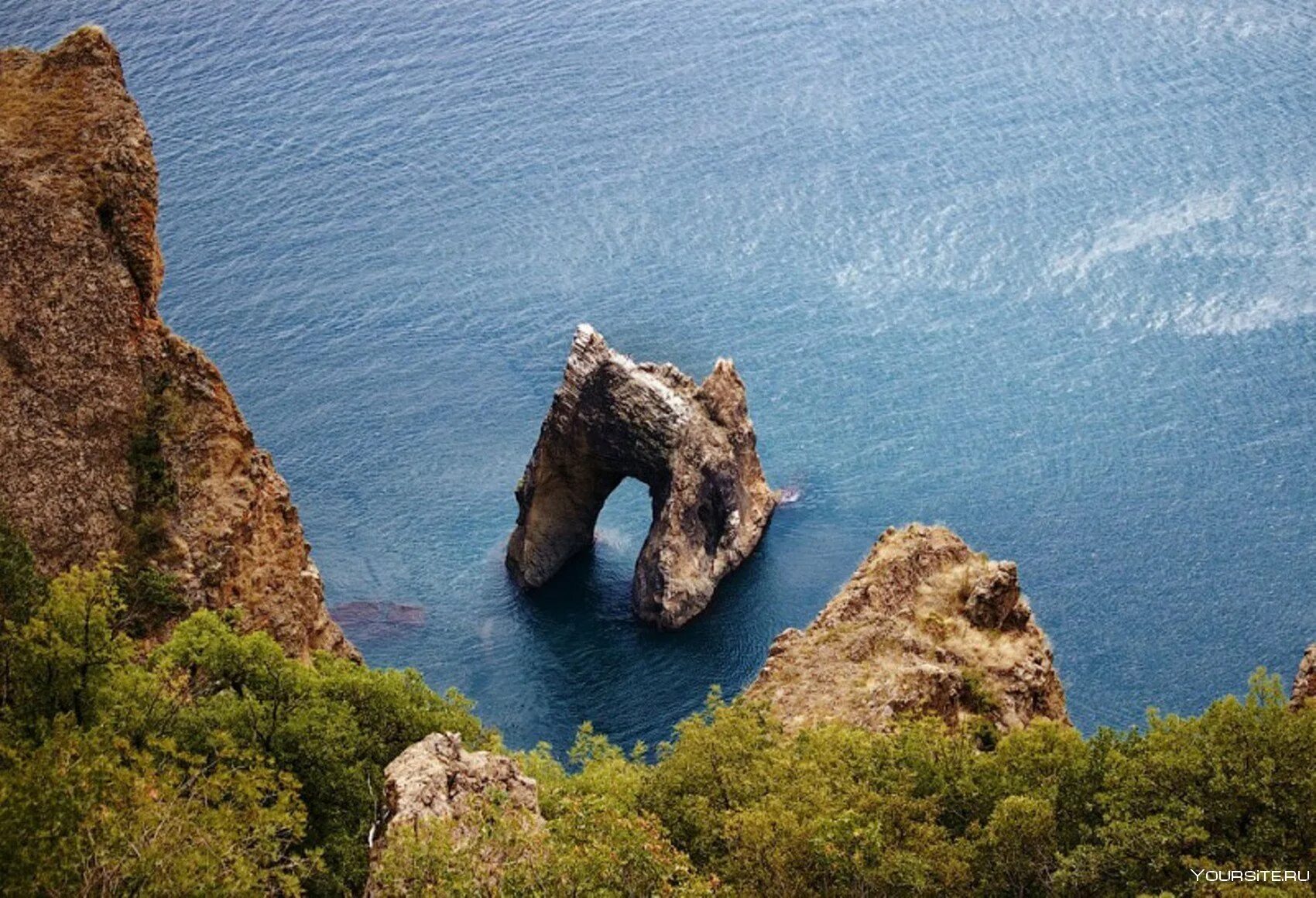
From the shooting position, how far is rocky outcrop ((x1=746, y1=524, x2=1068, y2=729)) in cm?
6594

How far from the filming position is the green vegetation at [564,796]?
4350cm

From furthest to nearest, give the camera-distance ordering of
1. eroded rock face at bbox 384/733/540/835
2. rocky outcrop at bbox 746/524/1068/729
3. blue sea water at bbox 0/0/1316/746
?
blue sea water at bbox 0/0/1316/746, rocky outcrop at bbox 746/524/1068/729, eroded rock face at bbox 384/733/540/835

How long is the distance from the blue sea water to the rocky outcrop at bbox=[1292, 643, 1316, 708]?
983 inches

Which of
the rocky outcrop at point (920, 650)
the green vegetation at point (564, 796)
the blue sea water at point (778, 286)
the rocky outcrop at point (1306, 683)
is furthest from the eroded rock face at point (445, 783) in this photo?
the blue sea water at point (778, 286)

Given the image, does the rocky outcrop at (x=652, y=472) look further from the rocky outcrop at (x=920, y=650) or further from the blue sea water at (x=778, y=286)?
the rocky outcrop at (x=920, y=650)

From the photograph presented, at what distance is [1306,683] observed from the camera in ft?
199

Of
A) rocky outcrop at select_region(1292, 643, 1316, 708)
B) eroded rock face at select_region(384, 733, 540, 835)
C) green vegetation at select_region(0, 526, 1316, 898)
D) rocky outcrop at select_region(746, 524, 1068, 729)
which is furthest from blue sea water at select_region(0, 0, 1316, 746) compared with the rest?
eroded rock face at select_region(384, 733, 540, 835)

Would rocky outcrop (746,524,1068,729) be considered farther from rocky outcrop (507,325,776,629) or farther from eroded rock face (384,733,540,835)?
rocky outcrop (507,325,776,629)

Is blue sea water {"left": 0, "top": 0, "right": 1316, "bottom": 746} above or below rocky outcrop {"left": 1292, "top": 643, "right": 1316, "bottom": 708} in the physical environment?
above

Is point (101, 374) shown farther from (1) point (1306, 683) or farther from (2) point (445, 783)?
(1) point (1306, 683)

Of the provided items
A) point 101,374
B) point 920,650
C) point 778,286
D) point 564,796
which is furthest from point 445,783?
point 778,286

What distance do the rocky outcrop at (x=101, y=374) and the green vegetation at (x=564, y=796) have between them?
3.60 meters

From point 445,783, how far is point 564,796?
694 cm

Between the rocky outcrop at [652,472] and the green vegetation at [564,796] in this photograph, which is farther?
the rocky outcrop at [652,472]
